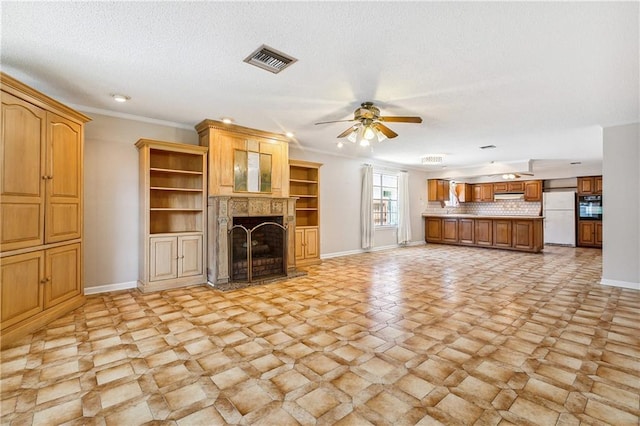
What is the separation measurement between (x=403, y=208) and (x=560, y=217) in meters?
5.00

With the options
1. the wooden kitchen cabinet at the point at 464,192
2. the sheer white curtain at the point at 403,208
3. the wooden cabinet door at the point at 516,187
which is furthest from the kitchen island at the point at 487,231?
the wooden cabinet door at the point at 516,187

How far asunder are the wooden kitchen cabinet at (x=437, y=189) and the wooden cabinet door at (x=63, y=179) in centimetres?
928

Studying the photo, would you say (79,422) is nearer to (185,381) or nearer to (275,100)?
(185,381)

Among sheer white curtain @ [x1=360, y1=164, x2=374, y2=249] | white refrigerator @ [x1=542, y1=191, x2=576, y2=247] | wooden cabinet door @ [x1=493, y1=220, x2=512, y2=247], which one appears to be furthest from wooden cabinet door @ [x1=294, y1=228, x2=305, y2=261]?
white refrigerator @ [x1=542, y1=191, x2=576, y2=247]

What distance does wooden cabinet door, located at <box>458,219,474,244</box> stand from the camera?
8.91 metres

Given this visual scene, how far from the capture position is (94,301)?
12.1 feet

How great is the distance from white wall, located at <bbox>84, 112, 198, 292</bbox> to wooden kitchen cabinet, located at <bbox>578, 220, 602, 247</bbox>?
37.6 feet

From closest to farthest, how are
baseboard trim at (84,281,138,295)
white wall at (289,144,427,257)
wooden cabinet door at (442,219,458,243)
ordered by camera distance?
baseboard trim at (84,281,138,295)
white wall at (289,144,427,257)
wooden cabinet door at (442,219,458,243)

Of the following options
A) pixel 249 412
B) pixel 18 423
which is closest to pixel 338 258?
pixel 249 412

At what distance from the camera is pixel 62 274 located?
10.5 ft

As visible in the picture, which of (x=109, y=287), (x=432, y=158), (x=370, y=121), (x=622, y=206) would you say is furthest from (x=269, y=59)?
(x=432, y=158)

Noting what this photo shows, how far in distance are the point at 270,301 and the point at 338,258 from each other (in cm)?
330

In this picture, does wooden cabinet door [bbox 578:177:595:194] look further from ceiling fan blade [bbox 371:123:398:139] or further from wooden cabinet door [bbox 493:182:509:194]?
ceiling fan blade [bbox 371:123:398:139]

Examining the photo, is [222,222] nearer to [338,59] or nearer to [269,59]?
[269,59]
